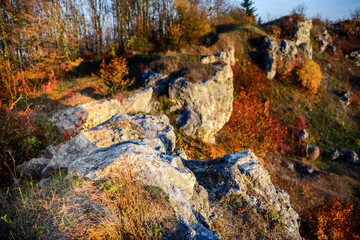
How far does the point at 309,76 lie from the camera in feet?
63.9

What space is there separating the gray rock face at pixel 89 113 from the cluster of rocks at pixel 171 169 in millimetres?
2850

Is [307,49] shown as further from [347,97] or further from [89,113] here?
[89,113]

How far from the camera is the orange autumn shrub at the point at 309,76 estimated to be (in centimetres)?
1936

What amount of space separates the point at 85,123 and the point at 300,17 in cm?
3010

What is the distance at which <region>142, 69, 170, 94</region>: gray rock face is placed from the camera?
40.5 ft

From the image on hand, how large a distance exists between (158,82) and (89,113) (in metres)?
5.94

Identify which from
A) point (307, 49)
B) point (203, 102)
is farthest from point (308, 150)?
point (307, 49)

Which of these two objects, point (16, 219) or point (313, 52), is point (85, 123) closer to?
point (16, 219)

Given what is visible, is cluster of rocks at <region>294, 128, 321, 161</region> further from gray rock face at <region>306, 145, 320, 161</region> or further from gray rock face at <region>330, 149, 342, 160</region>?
gray rock face at <region>330, 149, 342, 160</region>

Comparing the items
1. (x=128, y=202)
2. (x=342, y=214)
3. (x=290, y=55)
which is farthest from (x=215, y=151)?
(x=290, y=55)

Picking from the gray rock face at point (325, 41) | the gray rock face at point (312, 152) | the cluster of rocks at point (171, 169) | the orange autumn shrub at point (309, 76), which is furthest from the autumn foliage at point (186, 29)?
the gray rock face at point (325, 41)

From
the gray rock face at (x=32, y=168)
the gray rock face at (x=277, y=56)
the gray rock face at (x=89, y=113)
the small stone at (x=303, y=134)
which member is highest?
the gray rock face at (x=277, y=56)

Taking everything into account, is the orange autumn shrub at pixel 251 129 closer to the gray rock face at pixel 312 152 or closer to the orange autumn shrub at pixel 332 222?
the gray rock face at pixel 312 152

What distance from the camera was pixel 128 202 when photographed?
2.16 metres
